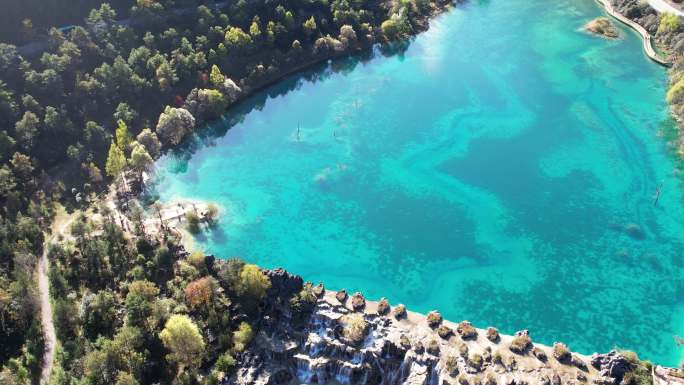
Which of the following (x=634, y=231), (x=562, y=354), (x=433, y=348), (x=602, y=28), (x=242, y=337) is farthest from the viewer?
(x=602, y=28)

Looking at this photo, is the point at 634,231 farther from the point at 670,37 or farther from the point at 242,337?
the point at 670,37

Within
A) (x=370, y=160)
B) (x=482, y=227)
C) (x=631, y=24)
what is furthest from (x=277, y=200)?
(x=631, y=24)

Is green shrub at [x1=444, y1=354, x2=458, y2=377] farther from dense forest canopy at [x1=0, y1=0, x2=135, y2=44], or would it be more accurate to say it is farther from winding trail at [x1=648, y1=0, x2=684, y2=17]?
winding trail at [x1=648, y1=0, x2=684, y2=17]

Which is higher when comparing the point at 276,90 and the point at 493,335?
the point at 276,90

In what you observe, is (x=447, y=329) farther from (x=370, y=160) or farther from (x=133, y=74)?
(x=133, y=74)

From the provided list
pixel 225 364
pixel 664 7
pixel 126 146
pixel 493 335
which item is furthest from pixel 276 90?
pixel 664 7

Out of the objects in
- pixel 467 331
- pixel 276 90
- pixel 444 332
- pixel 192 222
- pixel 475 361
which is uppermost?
pixel 276 90

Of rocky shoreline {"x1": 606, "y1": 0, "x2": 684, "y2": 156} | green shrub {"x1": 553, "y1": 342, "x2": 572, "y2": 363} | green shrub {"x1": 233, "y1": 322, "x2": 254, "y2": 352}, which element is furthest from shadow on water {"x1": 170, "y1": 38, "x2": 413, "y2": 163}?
green shrub {"x1": 553, "y1": 342, "x2": 572, "y2": 363}
